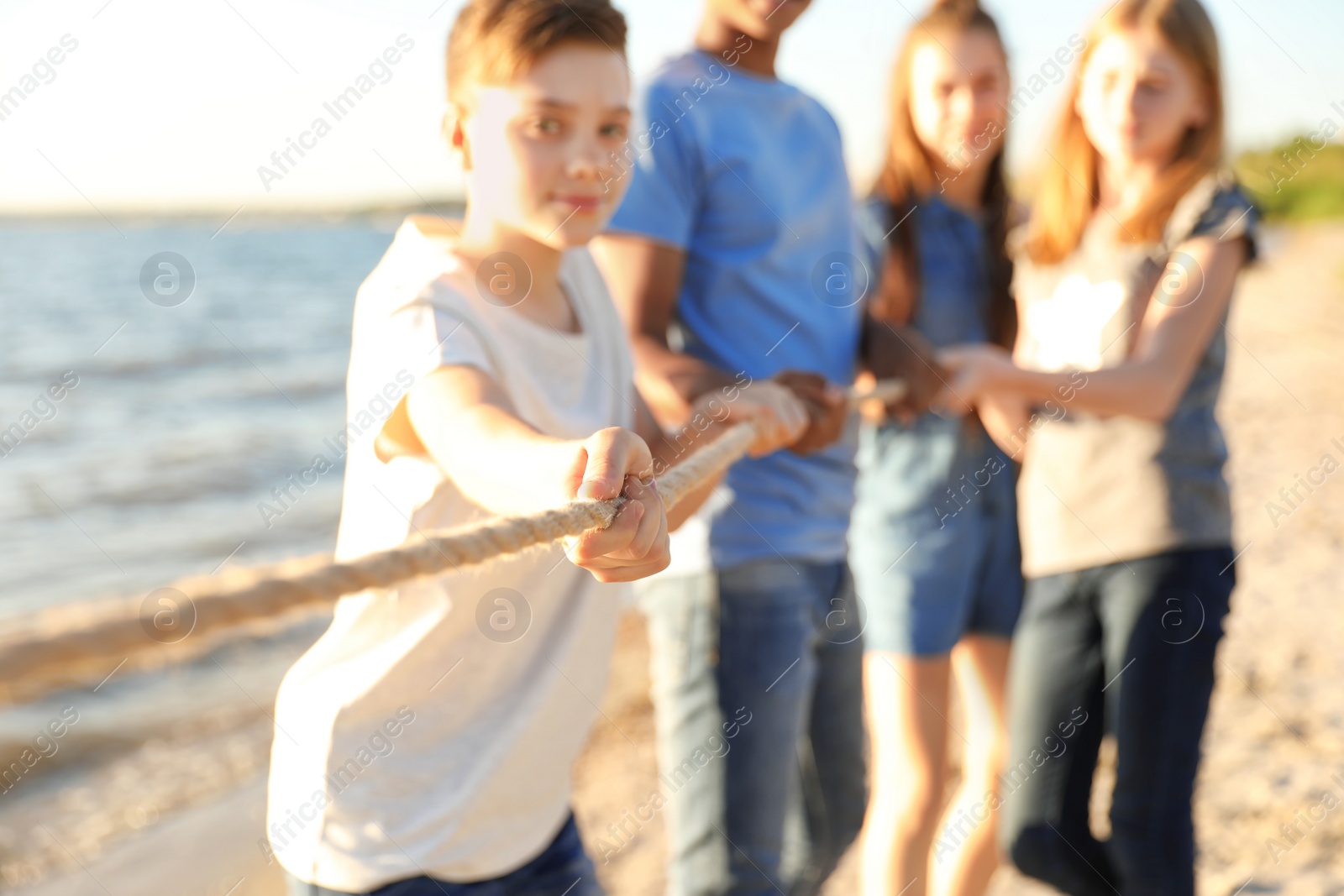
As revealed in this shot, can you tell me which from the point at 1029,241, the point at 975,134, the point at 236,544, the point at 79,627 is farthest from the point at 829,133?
the point at 236,544

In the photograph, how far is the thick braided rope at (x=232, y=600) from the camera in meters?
0.62

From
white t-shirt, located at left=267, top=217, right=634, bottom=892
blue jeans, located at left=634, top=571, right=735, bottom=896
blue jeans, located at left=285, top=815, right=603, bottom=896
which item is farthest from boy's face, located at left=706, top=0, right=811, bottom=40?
blue jeans, located at left=285, top=815, right=603, bottom=896

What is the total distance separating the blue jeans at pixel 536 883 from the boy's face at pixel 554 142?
772 mm

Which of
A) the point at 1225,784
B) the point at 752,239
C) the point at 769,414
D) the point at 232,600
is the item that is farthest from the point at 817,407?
the point at 1225,784

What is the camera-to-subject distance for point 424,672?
1.29m

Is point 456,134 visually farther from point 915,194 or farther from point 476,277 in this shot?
point 915,194

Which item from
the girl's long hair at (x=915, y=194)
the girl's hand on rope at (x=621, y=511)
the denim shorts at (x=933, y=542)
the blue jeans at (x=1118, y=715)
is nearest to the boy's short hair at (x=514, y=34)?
the girl's hand on rope at (x=621, y=511)

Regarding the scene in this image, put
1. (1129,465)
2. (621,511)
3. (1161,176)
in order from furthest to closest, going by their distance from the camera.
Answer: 1. (1161,176)
2. (1129,465)
3. (621,511)

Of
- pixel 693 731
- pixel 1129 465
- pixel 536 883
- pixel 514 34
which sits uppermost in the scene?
pixel 514 34

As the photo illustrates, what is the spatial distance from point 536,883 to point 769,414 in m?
0.71

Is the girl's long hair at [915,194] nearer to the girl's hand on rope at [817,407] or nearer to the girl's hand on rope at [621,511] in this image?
the girl's hand on rope at [817,407]

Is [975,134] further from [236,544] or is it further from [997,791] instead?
[236,544]

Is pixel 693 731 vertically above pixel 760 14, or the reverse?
pixel 760 14

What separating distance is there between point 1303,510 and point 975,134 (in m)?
4.77
